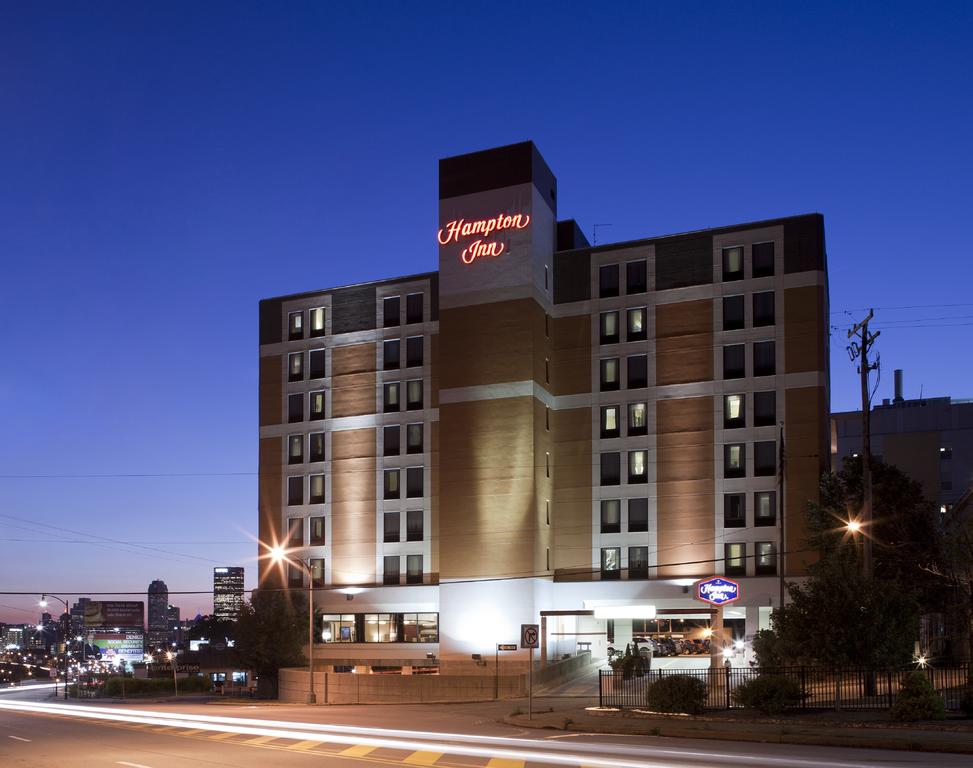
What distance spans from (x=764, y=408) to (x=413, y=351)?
24799 millimetres

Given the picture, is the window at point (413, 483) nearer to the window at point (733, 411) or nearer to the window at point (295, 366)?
the window at point (295, 366)

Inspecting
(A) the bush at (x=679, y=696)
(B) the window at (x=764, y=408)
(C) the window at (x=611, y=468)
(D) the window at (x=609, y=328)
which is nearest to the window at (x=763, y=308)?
(B) the window at (x=764, y=408)

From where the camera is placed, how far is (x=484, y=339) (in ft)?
227

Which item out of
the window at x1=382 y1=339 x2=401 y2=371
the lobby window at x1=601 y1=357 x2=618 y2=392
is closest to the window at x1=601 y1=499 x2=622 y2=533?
the lobby window at x1=601 y1=357 x2=618 y2=392

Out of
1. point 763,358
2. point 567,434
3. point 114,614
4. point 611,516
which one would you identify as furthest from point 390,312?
point 114,614

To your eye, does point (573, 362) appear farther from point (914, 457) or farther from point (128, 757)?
point (914, 457)

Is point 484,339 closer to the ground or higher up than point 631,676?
higher up

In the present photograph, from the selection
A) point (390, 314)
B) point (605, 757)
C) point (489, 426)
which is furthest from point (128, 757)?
point (390, 314)

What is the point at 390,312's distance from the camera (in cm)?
7738

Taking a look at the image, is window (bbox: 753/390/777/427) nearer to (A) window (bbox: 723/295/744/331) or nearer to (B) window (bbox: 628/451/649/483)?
(A) window (bbox: 723/295/744/331)

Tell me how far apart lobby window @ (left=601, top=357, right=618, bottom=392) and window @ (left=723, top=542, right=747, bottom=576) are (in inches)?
490

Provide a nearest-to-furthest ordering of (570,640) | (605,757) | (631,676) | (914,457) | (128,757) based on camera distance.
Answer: (605,757) < (128,757) < (631,676) < (570,640) < (914,457)

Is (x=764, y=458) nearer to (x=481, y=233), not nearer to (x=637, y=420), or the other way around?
(x=637, y=420)

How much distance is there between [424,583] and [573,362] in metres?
18.0
